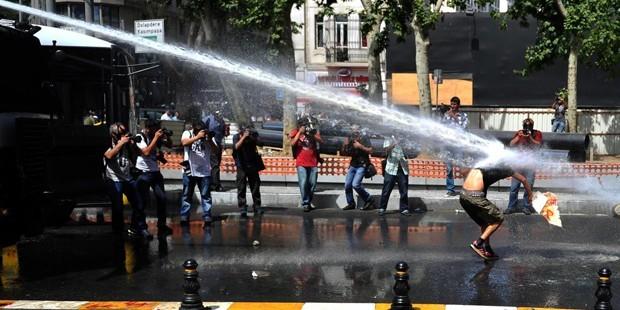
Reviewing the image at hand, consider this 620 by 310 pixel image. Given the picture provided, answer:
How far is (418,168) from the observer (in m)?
Answer: 14.8

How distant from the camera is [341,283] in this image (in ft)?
26.3

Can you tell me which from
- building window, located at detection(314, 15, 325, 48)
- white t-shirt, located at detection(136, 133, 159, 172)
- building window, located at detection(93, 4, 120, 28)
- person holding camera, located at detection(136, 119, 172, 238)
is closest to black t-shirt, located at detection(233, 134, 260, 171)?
person holding camera, located at detection(136, 119, 172, 238)

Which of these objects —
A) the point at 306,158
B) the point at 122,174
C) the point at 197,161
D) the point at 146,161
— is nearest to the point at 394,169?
the point at 306,158

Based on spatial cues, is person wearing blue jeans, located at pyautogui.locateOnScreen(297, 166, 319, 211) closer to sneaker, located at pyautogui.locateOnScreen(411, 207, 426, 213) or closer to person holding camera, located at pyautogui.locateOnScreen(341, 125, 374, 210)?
person holding camera, located at pyautogui.locateOnScreen(341, 125, 374, 210)

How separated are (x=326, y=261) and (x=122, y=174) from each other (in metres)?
3.36

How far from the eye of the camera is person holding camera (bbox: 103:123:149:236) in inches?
414

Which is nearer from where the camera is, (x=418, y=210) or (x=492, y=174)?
(x=492, y=174)

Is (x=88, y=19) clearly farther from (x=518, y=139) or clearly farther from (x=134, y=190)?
(x=518, y=139)

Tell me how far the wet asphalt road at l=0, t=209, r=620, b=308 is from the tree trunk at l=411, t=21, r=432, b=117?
7.71m

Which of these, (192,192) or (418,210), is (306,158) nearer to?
(418,210)

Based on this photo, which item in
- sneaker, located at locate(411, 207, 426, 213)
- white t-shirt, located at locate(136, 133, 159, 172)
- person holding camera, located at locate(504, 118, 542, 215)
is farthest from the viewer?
sneaker, located at locate(411, 207, 426, 213)

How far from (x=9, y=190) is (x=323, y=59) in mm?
37372

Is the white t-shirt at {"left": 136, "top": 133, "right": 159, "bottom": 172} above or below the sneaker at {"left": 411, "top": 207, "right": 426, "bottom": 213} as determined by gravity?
above

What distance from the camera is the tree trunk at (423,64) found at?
19.2 meters
